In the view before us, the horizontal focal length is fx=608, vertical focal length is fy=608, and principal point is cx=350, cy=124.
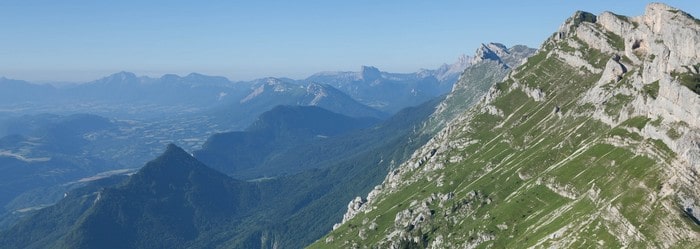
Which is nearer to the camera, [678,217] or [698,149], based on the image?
[678,217]

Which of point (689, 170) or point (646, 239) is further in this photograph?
point (689, 170)

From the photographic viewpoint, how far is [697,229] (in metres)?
178

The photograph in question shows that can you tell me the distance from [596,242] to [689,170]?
37.4 meters

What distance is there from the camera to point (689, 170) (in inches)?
7707

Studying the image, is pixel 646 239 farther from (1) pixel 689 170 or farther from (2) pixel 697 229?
(1) pixel 689 170

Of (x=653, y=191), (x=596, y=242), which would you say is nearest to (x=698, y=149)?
(x=653, y=191)

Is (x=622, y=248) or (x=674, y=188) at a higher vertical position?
(x=674, y=188)

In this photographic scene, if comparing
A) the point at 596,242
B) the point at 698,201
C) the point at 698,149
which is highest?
the point at 698,149

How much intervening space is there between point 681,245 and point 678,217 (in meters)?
10.0

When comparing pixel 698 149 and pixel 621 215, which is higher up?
pixel 698 149

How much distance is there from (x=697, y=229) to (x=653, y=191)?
21.8 meters

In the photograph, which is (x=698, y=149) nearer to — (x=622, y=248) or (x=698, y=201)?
(x=698, y=201)

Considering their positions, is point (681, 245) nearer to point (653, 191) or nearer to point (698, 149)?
point (653, 191)

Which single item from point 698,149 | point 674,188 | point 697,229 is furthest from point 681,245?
point 698,149
